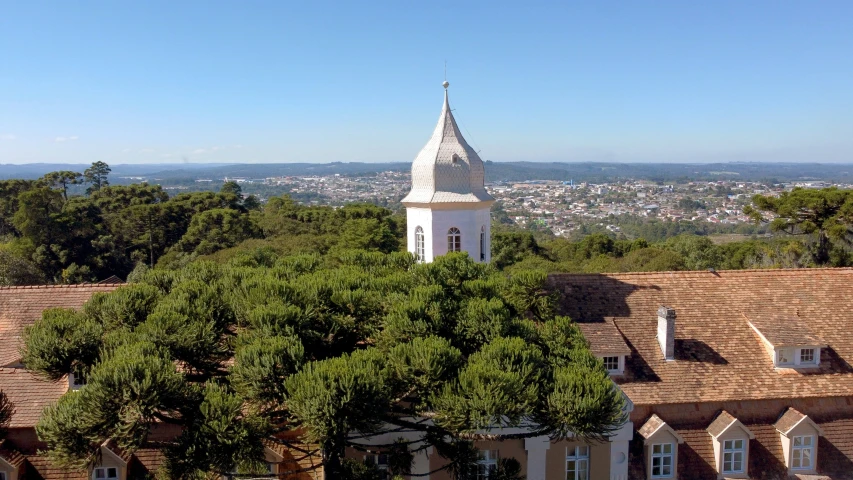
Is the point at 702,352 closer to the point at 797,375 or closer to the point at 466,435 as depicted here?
the point at 797,375

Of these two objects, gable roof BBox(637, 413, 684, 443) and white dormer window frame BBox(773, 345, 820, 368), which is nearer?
gable roof BBox(637, 413, 684, 443)

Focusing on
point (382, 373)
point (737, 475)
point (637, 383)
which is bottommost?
point (737, 475)

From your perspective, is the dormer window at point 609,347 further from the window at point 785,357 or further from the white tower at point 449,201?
the white tower at point 449,201

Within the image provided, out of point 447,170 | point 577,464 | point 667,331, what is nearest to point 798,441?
point 667,331

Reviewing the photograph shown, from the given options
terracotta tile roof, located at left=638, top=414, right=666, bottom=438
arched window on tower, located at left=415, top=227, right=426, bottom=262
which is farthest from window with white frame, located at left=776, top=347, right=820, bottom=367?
arched window on tower, located at left=415, top=227, right=426, bottom=262

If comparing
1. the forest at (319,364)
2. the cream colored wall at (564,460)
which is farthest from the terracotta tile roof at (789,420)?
the forest at (319,364)

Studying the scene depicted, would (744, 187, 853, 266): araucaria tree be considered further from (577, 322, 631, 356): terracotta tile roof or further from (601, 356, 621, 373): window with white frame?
(601, 356, 621, 373): window with white frame

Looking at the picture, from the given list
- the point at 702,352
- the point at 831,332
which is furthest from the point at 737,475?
the point at 831,332

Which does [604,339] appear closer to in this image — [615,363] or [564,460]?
[615,363]
